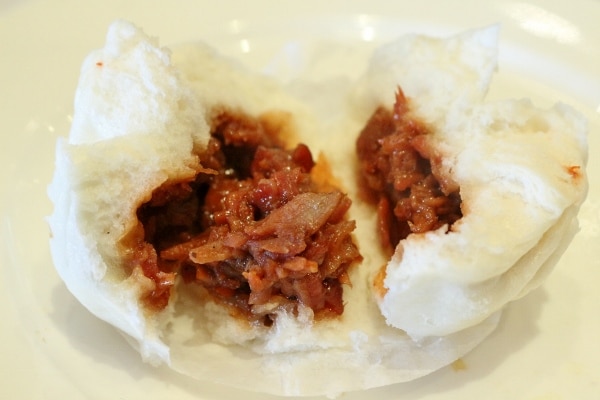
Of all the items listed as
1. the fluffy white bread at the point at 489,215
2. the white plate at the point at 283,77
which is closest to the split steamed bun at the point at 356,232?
the fluffy white bread at the point at 489,215

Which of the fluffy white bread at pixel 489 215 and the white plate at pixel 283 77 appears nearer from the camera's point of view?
the fluffy white bread at pixel 489 215

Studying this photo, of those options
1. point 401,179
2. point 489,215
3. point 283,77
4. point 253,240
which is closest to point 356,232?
point 401,179

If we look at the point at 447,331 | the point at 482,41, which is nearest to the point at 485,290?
the point at 447,331

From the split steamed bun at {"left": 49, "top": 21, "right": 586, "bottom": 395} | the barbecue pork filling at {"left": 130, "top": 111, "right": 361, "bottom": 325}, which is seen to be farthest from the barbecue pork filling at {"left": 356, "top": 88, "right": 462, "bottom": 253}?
the barbecue pork filling at {"left": 130, "top": 111, "right": 361, "bottom": 325}

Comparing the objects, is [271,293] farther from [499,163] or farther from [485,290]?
[499,163]

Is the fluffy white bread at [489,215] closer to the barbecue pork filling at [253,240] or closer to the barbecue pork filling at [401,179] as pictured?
the barbecue pork filling at [401,179]

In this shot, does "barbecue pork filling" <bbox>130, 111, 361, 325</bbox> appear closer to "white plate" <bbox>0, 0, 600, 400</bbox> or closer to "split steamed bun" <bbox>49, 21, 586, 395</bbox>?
"split steamed bun" <bbox>49, 21, 586, 395</bbox>
